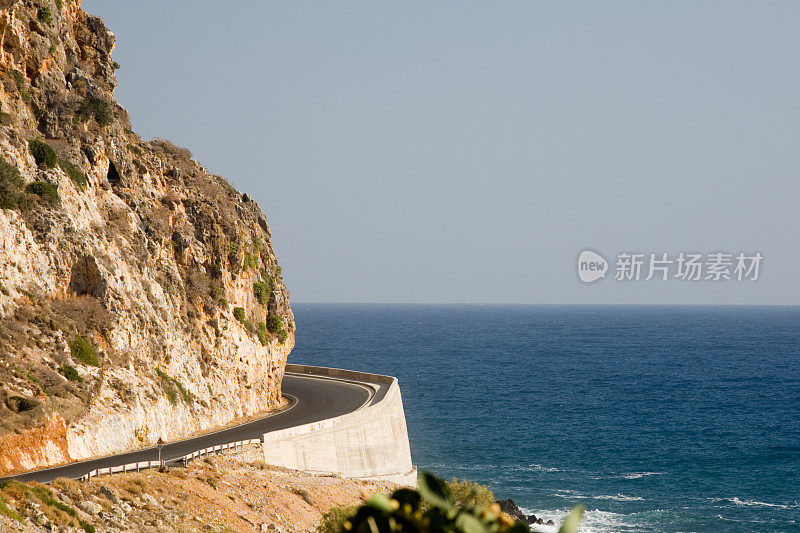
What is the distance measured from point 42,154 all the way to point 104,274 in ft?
25.2

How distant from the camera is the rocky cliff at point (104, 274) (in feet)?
124

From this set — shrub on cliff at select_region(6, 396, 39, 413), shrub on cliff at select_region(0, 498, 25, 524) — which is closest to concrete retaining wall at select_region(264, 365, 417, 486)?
shrub on cliff at select_region(6, 396, 39, 413)

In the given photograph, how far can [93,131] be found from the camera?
4978 cm

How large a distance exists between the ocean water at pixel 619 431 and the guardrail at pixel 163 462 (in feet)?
81.9

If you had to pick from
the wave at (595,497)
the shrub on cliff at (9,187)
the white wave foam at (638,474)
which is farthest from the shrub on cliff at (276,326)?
the white wave foam at (638,474)

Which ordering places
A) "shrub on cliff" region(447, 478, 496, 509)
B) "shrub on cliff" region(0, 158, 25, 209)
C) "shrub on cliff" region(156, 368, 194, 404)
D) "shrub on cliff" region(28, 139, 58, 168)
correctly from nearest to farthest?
"shrub on cliff" region(0, 158, 25, 209) → "shrub on cliff" region(447, 478, 496, 509) → "shrub on cliff" region(28, 139, 58, 168) → "shrub on cliff" region(156, 368, 194, 404)

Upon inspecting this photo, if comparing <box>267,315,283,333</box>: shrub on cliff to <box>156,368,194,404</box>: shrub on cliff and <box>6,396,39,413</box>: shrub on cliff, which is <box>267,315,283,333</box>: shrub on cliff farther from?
<box>6,396,39,413</box>: shrub on cliff

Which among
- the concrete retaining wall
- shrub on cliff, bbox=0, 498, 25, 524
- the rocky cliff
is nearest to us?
shrub on cliff, bbox=0, 498, 25, 524

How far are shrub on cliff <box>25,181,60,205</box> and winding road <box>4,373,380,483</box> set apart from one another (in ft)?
47.1

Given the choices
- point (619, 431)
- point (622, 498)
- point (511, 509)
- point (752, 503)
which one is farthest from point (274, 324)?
point (619, 431)

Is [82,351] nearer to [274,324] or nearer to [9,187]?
[9,187]

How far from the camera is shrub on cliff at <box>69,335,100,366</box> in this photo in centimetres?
3978

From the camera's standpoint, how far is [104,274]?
143 ft

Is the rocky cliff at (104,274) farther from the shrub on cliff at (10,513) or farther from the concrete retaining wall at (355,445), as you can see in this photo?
the shrub on cliff at (10,513)
